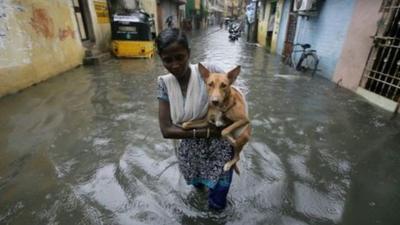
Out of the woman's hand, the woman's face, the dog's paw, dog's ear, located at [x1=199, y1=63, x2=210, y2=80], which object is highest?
the woman's face

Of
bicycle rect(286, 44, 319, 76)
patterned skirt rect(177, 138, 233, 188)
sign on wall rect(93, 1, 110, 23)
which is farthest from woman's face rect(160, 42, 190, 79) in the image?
sign on wall rect(93, 1, 110, 23)

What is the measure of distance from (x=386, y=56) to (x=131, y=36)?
8.68 m

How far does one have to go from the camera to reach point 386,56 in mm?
5480

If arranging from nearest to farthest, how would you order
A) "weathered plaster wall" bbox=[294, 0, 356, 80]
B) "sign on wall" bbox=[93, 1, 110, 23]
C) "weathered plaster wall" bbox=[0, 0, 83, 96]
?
"weathered plaster wall" bbox=[0, 0, 83, 96] < "weathered plaster wall" bbox=[294, 0, 356, 80] < "sign on wall" bbox=[93, 1, 110, 23]

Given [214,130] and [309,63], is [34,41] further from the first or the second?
[309,63]

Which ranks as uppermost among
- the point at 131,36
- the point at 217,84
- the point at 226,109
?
the point at 217,84

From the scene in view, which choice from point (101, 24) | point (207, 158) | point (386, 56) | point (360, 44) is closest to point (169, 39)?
point (207, 158)

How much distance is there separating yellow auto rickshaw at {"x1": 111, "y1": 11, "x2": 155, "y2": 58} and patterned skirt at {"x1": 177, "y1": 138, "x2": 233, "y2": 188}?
897 centimetres

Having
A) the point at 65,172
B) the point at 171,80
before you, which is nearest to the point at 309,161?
the point at 171,80

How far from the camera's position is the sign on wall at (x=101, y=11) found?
412 inches

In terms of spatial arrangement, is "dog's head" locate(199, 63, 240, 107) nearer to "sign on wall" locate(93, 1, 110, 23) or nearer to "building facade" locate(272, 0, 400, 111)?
"building facade" locate(272, 0, 400, 111)

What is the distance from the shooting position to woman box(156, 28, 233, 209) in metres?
1.48

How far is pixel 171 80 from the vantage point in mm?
1640

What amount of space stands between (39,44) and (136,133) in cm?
457
